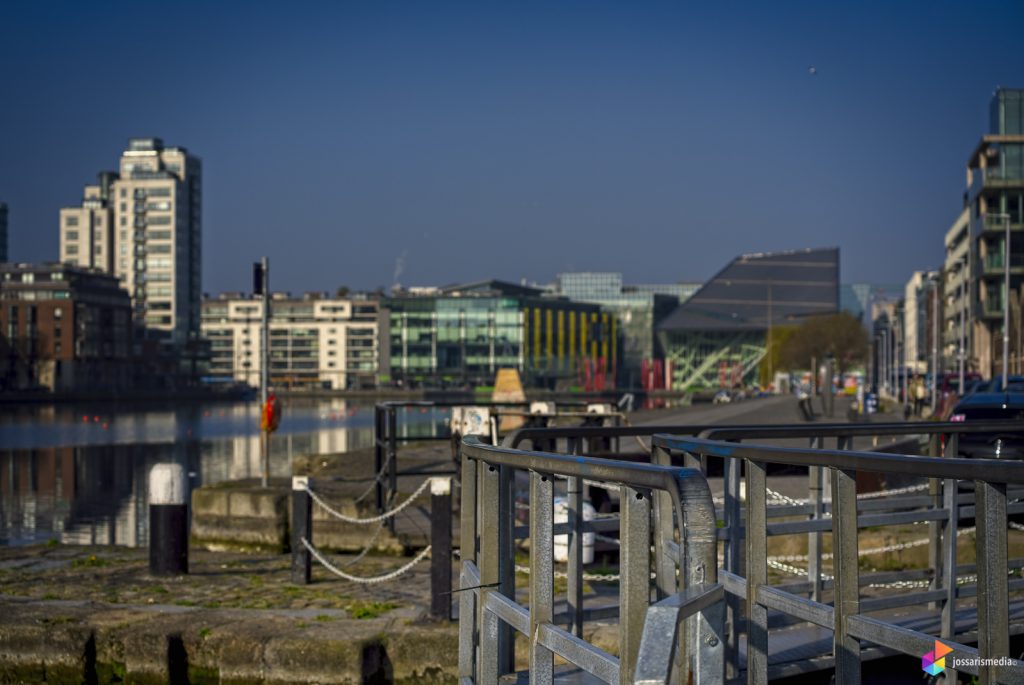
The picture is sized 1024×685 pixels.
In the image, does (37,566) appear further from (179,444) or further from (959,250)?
(959,250)

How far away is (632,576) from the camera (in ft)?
12.4

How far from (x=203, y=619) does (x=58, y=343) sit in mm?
181822

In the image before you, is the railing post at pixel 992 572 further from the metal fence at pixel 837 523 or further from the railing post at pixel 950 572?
the railing post at pixel 950 572

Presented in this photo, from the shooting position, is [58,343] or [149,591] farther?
[58,343]

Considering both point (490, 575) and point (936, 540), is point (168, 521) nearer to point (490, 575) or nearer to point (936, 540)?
point (936, 540)

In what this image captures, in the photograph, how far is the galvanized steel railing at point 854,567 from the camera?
4.01 meters

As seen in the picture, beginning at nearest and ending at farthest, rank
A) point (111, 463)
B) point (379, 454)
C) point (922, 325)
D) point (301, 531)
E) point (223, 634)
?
point (223, 634) → point (301, 531) → point (379, 454) → point (111, 463) → point (922, 325)

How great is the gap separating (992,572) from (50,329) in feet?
622

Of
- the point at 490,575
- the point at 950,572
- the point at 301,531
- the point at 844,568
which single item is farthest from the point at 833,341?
the point at 844,568

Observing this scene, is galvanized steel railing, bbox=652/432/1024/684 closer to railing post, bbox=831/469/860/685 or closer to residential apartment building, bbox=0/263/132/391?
railing post, bbox=831/469/860/685

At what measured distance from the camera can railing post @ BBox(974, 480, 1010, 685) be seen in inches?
158

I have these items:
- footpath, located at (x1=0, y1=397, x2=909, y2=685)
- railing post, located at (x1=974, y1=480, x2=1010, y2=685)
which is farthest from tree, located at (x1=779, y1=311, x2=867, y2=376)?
railing post, located at (x1=974, y1=480, x2=1010, y2=685)

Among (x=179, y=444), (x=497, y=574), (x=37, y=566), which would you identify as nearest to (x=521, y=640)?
(x=497, y=574)

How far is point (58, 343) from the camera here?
181375mm
